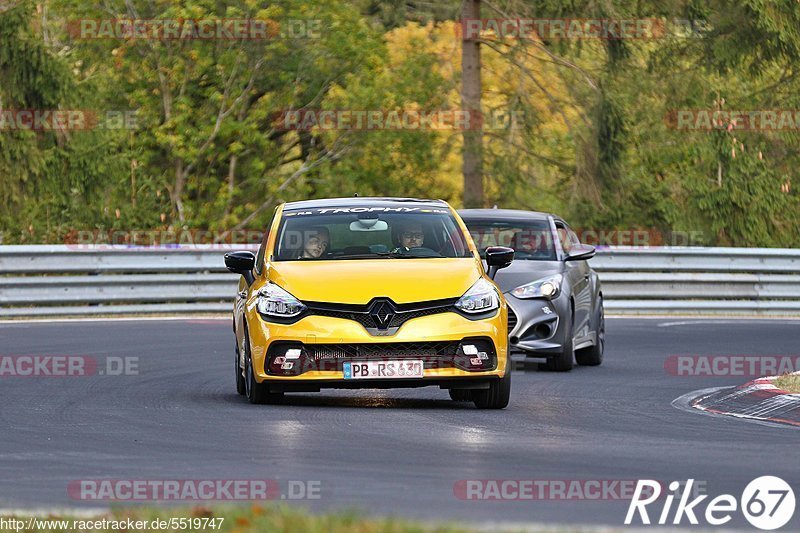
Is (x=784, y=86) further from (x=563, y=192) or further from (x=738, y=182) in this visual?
(x=563, y=192)

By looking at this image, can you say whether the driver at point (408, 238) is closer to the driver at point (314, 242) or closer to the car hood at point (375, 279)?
the car hood at point (375, 279)

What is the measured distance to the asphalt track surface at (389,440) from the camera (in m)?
9.05

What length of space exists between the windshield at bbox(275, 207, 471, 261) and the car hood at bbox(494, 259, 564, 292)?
292 cm

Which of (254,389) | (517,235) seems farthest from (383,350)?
(517,235)

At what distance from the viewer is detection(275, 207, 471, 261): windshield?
1407 centimetres

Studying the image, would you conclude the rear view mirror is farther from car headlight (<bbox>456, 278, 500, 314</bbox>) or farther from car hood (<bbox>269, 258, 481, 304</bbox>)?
car headlight (<bbox>456, 278, 500, 314</bbox>)

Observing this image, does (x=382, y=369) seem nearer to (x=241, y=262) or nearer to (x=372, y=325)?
(x=372, y=325)

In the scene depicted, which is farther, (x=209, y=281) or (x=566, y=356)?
(x=209, y=281)

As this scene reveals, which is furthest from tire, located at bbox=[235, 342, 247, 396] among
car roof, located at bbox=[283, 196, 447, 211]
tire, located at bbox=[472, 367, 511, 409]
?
tire, located at bbox=[472, 367, 511, 409]

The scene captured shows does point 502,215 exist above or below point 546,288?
above

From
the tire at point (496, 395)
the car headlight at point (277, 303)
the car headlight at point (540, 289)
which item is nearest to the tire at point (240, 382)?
the car headlight at point (277, 303)

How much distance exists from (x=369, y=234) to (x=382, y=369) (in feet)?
6.54

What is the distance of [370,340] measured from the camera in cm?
1291

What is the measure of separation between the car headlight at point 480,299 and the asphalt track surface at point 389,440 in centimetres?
79
